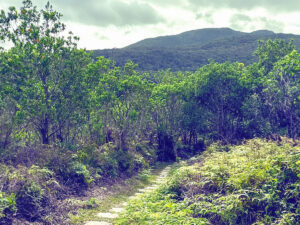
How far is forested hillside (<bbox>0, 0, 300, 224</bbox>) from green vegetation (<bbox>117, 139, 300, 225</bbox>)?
8 centimetres

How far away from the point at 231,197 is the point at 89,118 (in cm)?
1032

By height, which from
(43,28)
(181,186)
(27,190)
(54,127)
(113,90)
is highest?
(43,28)

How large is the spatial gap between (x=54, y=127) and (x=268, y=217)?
35.3 ft

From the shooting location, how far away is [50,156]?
36.3 ft

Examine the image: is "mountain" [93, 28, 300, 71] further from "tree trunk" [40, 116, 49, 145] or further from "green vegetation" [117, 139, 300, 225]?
"green vegetation" [117, 139, 300, 225]

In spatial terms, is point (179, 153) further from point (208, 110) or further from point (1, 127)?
point (1, 127)

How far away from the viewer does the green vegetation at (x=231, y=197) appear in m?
7.46

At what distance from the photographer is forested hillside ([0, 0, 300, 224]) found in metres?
8.73

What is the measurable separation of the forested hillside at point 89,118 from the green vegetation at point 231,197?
8 centimetres

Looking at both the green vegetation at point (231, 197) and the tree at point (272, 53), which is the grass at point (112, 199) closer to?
the green vegetation at point (231, 197)

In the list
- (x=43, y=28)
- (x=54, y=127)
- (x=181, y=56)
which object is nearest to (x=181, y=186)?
(x=54, y=127)

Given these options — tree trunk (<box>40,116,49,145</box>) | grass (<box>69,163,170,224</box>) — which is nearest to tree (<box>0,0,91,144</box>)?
tree trunk (<box>40,116,49,145</box>)

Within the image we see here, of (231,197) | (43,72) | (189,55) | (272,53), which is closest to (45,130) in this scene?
(43,72)

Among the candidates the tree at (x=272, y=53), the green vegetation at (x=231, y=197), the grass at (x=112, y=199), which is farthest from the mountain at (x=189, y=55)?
the green vegetation at (x=231, y=197)
